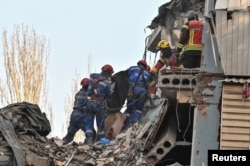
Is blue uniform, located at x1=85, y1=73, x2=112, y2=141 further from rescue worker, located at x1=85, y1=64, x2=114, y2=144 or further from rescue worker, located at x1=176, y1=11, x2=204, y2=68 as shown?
rescue worker, located at x1=176, y1=11, x2=204, y2=68

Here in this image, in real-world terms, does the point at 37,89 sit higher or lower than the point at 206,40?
lower

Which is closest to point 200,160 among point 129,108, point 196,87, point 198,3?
point 196,87

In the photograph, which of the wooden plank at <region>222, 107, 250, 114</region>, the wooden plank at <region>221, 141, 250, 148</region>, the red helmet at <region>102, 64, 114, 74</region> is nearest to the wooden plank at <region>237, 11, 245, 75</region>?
the wooden plank at <region>222, 107, 250, 114</region>

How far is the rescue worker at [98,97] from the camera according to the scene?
1845cm

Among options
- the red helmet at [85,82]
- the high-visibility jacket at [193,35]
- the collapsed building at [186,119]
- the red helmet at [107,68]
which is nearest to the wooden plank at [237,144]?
the collapsed building at [186,119]

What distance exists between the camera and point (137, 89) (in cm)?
1831

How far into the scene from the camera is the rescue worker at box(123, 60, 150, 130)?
1830 centimetres

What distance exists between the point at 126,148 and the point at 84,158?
1.00 meters

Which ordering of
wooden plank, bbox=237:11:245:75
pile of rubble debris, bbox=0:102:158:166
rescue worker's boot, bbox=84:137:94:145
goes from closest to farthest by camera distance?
wooden plank, bbox=237:11:245:75
pile of rubble debris, bbox=0:102:158:166
rescue worker's boot, bbox=84:137:94:145

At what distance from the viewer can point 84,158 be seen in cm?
1716

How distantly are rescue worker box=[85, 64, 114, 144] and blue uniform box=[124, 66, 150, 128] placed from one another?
0.56m

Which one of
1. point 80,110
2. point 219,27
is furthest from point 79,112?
point 219,27

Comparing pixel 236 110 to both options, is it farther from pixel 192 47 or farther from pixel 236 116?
pixel 192 47

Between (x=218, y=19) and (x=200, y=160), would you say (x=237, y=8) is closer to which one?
(x=218, y=19)
